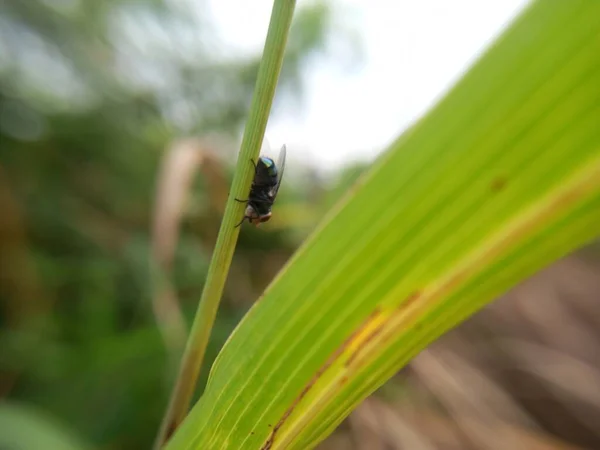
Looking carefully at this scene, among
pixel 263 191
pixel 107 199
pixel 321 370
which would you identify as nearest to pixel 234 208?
pixel 321 370

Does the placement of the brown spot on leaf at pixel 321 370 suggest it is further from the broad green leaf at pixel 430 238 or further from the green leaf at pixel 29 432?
the green leaf at pixel 29 432

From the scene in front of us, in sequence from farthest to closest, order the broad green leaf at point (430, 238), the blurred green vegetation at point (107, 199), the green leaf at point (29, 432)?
the blurred green vegetation at point (107, 199), the green leaf at point (29, 432), the broad green leaf at point (430, 238)

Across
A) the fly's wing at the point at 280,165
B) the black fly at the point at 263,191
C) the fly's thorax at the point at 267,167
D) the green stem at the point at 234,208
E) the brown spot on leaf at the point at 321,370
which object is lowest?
the brown spot on leaf at the point at 321,370

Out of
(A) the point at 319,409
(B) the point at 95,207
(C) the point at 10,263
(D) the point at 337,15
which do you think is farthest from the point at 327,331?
(D) the point at 337,15

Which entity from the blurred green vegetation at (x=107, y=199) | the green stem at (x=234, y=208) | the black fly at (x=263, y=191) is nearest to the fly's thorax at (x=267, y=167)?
the black fly at (x=263, y=191)

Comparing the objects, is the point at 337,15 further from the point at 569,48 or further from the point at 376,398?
the point at 569,48

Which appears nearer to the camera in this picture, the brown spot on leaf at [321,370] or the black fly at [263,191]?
the brown spot on leaf at [321,370]
